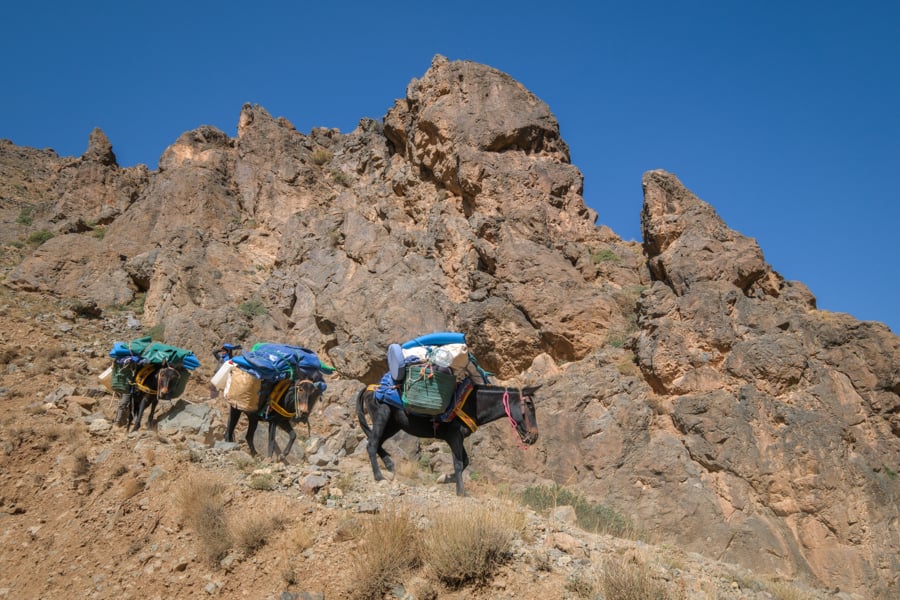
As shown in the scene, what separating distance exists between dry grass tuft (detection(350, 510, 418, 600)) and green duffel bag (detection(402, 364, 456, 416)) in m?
2.78

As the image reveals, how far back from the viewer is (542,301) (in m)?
16.5

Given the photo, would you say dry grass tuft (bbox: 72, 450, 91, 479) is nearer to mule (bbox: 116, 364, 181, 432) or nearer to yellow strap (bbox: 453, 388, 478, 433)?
mule (bbox: 116, 364, 181, 432)

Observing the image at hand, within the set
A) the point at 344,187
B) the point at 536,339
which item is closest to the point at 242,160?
the point at 344,187

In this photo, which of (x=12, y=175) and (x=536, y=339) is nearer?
(x=536, y=339)

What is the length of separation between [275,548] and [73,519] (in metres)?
3.73

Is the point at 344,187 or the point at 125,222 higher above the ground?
the point at 344,187

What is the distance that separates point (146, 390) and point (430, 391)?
7.07 m

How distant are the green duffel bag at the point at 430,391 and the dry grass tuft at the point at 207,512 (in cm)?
294

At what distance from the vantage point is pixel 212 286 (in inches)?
913

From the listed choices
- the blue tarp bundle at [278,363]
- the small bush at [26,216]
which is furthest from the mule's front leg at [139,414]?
the small bush at [26,216]

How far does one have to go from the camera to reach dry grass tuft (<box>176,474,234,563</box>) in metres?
6.86

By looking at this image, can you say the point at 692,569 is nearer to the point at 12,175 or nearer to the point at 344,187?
the point at 344,187

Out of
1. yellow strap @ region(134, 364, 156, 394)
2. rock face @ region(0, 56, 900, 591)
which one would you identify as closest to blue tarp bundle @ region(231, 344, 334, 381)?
yellow strap @ region(134, 364, 156, 394)

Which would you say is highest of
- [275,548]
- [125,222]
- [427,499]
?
[125,222]
